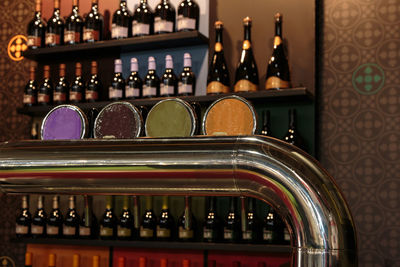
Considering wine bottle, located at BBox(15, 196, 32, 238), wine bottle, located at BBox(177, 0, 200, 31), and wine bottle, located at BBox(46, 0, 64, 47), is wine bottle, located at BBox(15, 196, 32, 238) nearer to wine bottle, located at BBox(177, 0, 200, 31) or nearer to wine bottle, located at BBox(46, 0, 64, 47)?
wine bottle, located at BBox(46, 0, 64, 47)

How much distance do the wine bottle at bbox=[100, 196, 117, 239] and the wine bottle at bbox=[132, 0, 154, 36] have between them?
852mm

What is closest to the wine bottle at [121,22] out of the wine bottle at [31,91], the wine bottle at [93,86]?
the wine bottle at [93,86]

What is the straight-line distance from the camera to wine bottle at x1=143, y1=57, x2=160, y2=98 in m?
2.74

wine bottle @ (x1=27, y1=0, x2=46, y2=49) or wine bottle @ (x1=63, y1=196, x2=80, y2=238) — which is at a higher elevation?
wine bottle @ (x1=27, y1=0, x2=46, y2=49)

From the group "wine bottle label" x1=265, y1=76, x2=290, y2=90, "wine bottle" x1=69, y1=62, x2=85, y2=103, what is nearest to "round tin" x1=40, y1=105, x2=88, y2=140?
"wine bottle label" x1=265, y1=76, x2=290, y2=90

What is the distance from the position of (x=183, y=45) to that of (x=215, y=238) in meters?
0.97

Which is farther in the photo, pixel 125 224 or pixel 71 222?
pixel 71 222

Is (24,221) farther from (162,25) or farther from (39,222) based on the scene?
(162,25)

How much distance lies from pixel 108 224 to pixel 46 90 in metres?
0.81

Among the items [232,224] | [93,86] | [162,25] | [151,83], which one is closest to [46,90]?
[93,86]

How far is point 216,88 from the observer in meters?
2.62

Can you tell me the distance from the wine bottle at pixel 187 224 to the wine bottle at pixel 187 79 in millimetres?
501

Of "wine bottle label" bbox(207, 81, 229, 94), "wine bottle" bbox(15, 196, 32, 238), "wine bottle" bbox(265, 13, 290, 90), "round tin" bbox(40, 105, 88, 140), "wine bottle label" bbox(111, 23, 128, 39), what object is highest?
"wine bottle label" bbox(111, 23, 128, 39)

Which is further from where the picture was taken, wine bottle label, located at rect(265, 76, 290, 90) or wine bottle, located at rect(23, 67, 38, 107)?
wine bottle, located at rect(23, 67, 38, 107)
